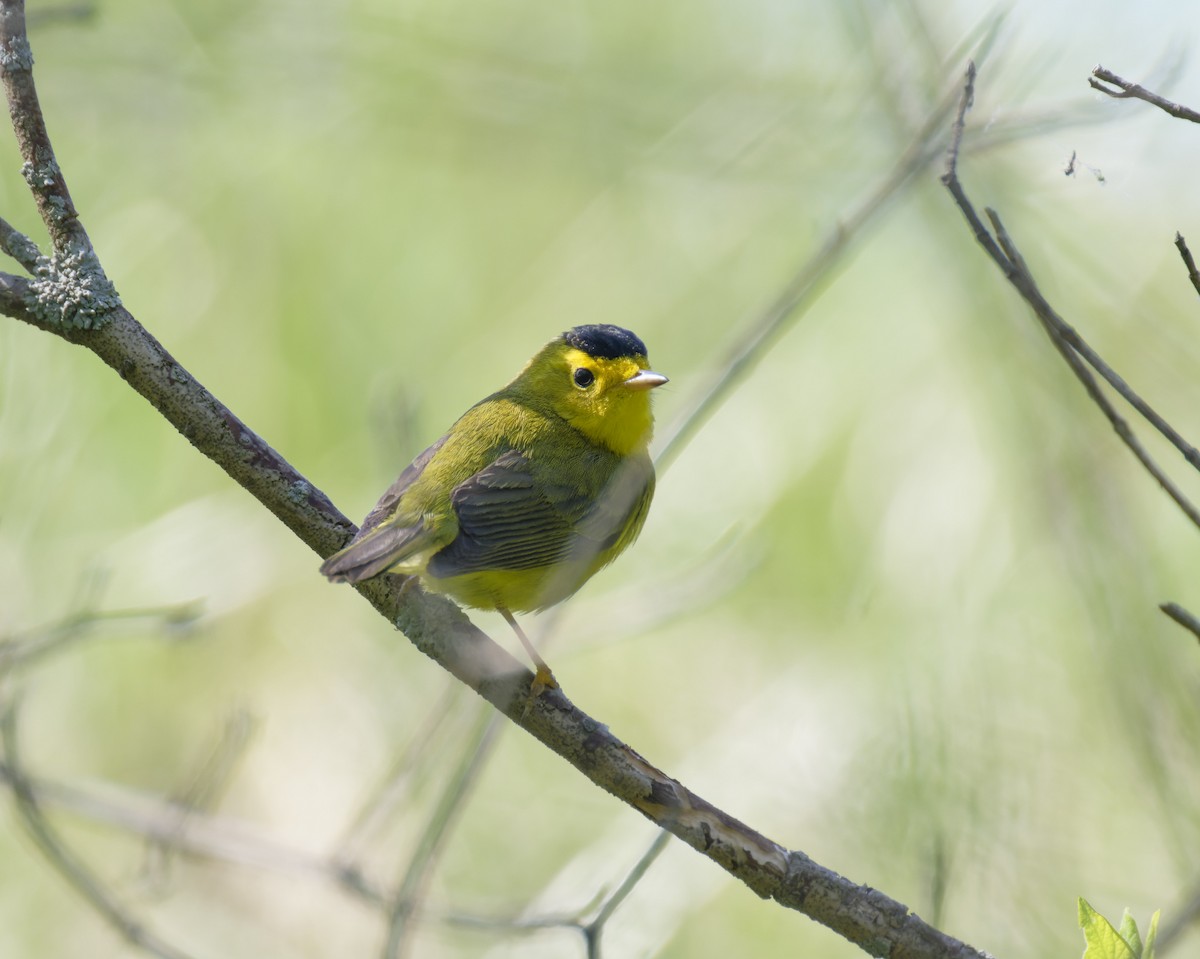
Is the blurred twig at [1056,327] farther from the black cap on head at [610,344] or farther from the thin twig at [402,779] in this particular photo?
the black cap on head at [610,344]

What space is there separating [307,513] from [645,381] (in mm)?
1884

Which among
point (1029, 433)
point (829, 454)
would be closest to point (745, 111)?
point (829, 454)

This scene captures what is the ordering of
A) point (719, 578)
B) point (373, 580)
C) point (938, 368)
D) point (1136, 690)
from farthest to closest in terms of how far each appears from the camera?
point (938, 368)
point (719, 578)
point (1136, 690)
point (373, 580)

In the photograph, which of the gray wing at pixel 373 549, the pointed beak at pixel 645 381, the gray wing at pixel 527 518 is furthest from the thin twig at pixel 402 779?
the pointed beak at pixel 645 381

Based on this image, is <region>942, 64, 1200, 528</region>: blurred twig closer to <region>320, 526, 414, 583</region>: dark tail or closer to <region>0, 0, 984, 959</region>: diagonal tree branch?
<region>0, 0, 984, 959</region>: diagonal tree branch

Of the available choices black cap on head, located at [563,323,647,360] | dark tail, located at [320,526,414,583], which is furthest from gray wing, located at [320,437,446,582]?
black cap on head, located at [563,323,647,360]

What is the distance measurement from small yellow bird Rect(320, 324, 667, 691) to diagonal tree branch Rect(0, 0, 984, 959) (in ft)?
1.56

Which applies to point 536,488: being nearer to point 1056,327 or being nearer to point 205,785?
point 205,785

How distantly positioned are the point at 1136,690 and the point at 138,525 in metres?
4.60

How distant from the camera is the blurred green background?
4613 millimetres

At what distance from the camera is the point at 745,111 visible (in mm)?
5816

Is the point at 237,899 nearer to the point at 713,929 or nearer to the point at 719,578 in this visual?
the point at 713,929

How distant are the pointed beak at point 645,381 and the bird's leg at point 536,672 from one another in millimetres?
993

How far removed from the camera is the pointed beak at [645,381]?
4395 millimetres
